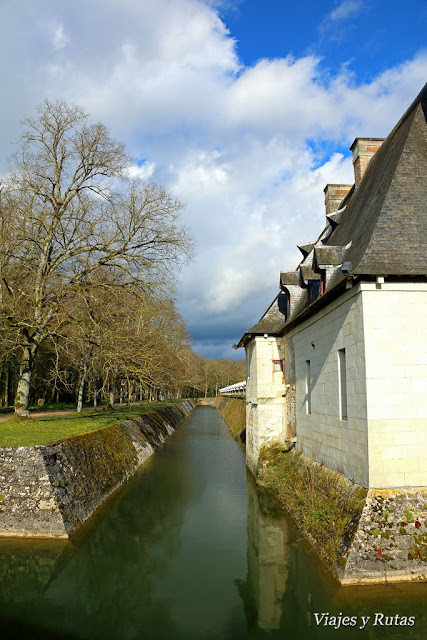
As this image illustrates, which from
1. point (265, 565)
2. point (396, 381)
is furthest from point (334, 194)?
point (265, 565)

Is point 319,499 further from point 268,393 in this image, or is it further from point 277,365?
point 277,365

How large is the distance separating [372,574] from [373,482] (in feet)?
4.83

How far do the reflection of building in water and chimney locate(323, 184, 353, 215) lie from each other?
1254cm

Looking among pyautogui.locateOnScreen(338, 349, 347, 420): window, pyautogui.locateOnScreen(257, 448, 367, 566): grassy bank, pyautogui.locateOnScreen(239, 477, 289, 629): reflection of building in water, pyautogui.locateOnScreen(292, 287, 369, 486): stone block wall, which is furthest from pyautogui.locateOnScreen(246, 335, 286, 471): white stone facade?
pyautogui.locateOnScreen(338, 349, 347, 420): window

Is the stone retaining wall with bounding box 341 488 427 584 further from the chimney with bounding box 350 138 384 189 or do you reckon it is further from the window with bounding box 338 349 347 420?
the chimney with bounding box 350 138 384 189

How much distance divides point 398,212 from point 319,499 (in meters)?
6.64

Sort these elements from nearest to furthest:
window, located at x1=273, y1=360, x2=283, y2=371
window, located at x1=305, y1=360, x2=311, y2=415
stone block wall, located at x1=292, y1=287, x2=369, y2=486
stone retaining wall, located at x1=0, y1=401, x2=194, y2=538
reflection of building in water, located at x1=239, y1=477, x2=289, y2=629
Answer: reflection of building in water, located at x1=239, y1=477, x2=289, y2=629 < stone block wall, located at x1=292, y1=287, x2=369, y2=486 < stone retaining wall, located at x1=0, y1=401, x2=194, y2=538 < window, located at x1=305, y1=360, x2=311, y2=415 < window, located at x1=273, y1=360, x2=283, y2=371

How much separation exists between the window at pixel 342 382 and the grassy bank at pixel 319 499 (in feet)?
4.63

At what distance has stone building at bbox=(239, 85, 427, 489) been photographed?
26.4 ft

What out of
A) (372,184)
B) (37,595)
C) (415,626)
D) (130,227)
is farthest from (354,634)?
(130,227)

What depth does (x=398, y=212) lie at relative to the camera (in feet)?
30.9

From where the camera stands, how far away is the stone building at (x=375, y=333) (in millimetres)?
8055

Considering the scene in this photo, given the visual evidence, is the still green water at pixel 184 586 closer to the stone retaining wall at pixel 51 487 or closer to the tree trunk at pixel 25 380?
the stone retaining wall at pixel 51 487

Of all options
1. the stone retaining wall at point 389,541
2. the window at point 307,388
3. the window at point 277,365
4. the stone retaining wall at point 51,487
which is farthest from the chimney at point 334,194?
the stone retaining wall at point 389,541
